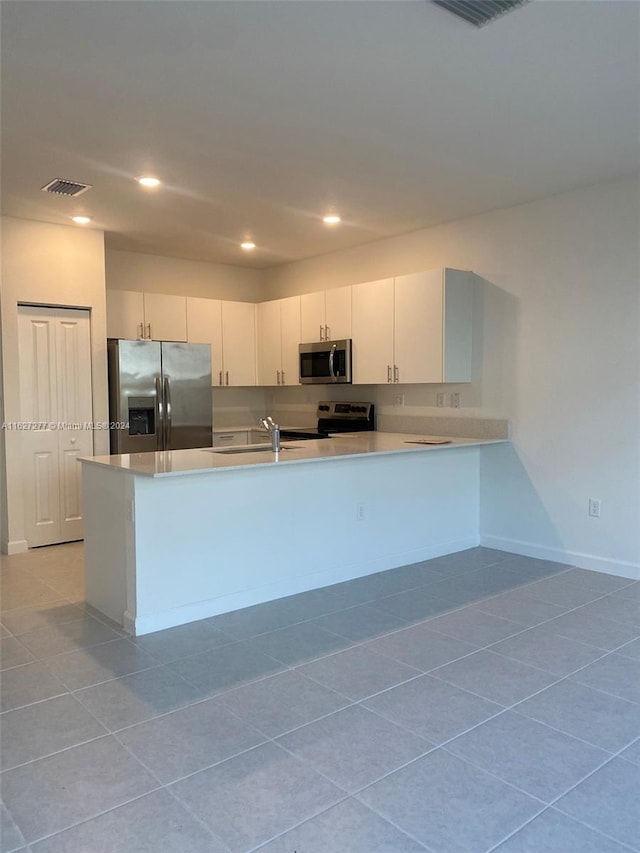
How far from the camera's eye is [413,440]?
15.5ft

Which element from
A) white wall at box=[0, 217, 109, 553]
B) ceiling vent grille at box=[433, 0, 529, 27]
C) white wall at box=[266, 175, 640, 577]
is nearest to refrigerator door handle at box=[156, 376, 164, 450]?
white wall at box=[0, 217, 109, 553]

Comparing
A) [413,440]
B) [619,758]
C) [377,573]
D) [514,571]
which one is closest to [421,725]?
[619,758]

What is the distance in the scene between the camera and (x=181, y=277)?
253 inches

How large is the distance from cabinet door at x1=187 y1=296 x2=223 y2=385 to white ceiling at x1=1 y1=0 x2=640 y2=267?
5.10 feet

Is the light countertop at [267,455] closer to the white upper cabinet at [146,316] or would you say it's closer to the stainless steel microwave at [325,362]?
the stainless steel microwave at [325,362]

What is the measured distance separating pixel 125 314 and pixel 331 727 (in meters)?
4.43

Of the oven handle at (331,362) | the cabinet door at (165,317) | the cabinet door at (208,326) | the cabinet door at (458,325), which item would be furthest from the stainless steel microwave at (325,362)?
the cabinet door at (165,317)

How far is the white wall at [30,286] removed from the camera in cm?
470

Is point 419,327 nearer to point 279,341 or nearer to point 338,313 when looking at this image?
point 338,313

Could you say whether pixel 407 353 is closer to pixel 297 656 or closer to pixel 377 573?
pixel 377 573

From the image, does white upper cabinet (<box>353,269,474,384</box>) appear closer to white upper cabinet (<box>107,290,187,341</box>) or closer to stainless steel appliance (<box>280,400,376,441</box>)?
stainless steel appliance (<box>280,400,376,441</box>)

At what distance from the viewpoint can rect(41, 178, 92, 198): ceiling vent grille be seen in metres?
3.90

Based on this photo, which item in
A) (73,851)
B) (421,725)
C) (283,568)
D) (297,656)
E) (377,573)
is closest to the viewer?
(73,851)

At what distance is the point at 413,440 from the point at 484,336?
98 centimetres
